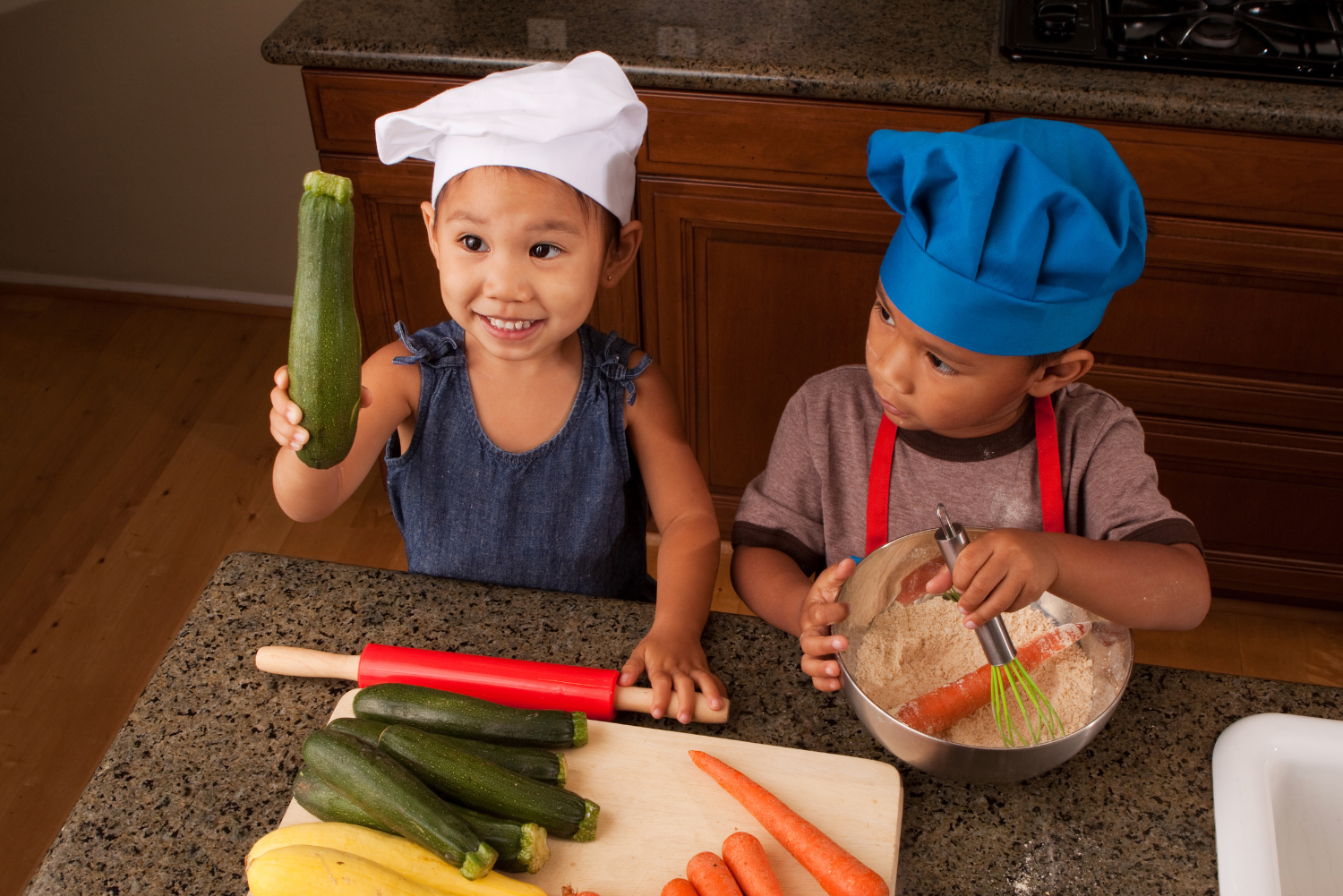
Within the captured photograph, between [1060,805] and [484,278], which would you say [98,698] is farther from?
[1060,805]

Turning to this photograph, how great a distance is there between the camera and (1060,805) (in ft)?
2.59

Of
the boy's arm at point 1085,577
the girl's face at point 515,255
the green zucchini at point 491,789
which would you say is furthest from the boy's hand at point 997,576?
the girl's face at point 515,255

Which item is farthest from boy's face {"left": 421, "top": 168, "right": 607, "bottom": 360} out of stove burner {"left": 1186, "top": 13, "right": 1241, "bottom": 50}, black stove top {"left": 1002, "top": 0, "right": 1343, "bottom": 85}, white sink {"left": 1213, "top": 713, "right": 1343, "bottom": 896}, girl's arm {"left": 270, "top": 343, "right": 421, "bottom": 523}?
stove burner {"left": 1186, "top": 13, "right": 1241, "bottom": 50}

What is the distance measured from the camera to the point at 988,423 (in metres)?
1.04

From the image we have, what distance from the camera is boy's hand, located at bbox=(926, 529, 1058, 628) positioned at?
0.78 meters

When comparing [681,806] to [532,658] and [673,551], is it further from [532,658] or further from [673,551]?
[673,551]

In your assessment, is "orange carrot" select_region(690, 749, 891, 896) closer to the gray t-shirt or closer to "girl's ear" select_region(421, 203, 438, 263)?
the gray t-shirt

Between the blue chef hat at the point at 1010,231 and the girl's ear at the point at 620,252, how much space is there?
0.26 meters

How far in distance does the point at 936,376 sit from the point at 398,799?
537 millimetres

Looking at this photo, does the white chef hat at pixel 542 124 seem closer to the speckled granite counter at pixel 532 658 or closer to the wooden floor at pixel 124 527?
the speckled granite counter at pixel 532 658

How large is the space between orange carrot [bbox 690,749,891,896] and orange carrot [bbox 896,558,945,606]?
22 centimetres


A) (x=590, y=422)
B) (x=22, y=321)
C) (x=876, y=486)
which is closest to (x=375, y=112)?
(x=590, y=422)

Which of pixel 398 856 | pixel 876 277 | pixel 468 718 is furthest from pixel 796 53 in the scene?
pixel 398 856

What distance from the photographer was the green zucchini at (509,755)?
2.54 ft
